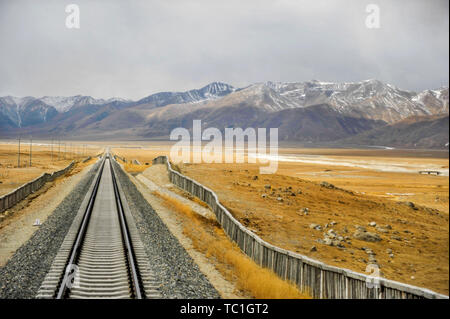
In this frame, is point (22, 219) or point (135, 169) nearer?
point (22, 219)

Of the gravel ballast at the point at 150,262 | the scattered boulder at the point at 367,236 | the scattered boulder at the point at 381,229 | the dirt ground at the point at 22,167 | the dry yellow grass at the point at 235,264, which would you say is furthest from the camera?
the dirt ground at the point at 22,167

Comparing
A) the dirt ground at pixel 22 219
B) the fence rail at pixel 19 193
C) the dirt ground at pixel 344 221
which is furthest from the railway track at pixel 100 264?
the dirt ground at pixel 344 221

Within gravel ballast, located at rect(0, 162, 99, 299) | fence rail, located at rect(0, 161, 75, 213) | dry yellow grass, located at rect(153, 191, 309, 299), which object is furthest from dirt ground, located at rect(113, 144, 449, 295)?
fence rail, located at rect(0, 161, 75, 213)

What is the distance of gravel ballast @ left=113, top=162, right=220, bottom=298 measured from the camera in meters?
10.3

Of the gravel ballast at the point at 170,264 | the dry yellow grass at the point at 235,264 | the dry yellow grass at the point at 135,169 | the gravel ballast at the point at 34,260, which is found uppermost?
the dry yellow grass at the point at 135,169

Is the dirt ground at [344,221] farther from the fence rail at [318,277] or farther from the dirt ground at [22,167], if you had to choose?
the dirt ground at [22,167]

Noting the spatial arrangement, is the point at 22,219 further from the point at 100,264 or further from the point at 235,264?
the point at 235,264

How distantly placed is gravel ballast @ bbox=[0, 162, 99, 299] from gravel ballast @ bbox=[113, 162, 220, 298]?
3.50 metres

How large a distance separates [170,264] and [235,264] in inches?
98.9

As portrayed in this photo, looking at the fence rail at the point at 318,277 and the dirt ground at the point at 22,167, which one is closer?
the fence rail at the point at 318,277

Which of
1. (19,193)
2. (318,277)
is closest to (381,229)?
(318,277)

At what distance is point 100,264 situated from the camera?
477 inches

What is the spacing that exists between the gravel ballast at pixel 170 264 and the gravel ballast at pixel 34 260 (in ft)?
11.5

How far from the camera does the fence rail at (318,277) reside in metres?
6.79
